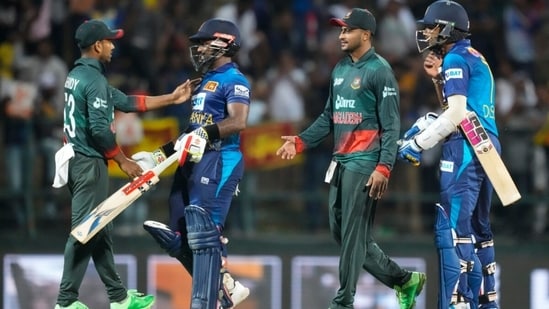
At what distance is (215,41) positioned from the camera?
35.0ft

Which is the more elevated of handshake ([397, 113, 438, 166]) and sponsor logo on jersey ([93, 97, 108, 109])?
sponsor logo on jersey ([93, 97, 108, 109])

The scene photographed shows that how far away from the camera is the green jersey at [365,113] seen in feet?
34.3

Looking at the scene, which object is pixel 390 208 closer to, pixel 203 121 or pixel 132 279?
pixel 132 279

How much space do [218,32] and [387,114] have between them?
58.1 inches

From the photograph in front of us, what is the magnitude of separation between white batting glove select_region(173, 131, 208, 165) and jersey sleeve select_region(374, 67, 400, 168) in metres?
1.37

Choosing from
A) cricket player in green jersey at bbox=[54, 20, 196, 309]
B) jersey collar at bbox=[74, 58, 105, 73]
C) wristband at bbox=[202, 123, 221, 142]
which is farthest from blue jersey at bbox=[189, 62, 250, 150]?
jersey collar at bbox=[74, 58, 105, 73]

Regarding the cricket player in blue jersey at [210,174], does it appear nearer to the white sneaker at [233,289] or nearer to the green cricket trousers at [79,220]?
the white sneaker at [233,289]

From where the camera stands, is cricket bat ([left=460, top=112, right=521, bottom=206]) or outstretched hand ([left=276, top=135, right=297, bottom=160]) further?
outstretched hand ([left=276, top=135, right=297, bottom=160])

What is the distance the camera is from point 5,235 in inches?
567

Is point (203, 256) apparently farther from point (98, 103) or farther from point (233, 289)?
point (98, 103)

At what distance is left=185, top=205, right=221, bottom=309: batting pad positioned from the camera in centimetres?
1044

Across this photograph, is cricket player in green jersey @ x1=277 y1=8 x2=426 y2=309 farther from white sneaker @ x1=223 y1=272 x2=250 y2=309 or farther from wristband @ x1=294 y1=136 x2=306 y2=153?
white sneaker @ x1=223 y1=272 x2=250 y2=309

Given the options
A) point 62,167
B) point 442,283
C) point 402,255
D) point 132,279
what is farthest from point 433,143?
point 132,279

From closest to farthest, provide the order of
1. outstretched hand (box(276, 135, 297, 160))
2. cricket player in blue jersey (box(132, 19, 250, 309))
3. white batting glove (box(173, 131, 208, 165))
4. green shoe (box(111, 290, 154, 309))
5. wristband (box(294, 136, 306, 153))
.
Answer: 1. white batting glove (box(173, 131, 208, 165))
2. cricket player in blue jersey (box(132, 19, 250, 309))
3. outstretched hand (box(276, 135, 297, 160))
4. wristband (box(294, 136, 306, 153))
5. green shoe (box(111, 290, 154, 309))
